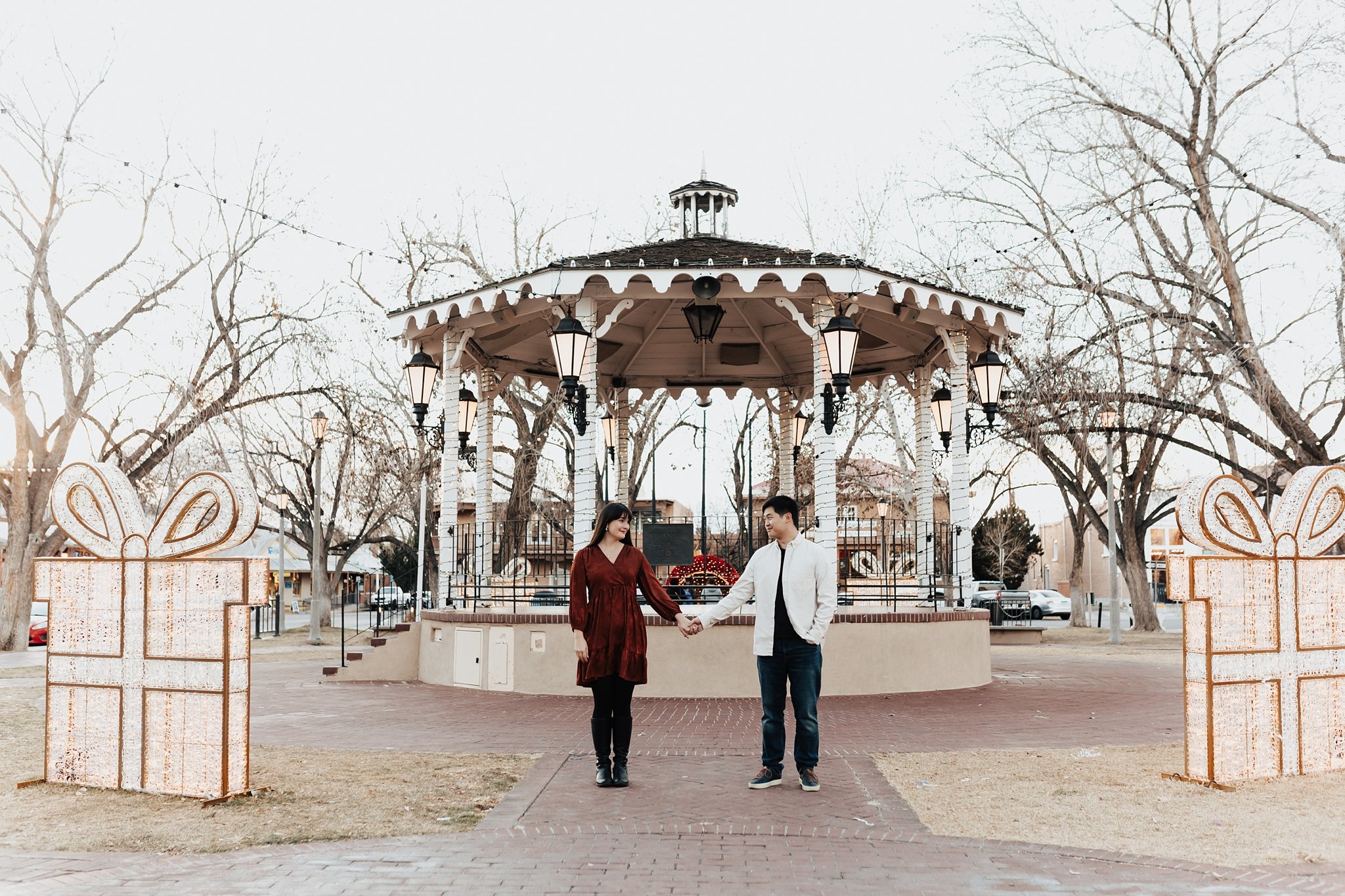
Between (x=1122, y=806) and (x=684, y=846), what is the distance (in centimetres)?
266

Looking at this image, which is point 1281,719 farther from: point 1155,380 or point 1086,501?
point 1086,501

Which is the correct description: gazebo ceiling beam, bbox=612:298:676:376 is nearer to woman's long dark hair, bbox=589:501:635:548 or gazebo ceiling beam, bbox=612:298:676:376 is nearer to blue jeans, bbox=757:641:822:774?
woman's long dark hair, bbox=589:501:635:548

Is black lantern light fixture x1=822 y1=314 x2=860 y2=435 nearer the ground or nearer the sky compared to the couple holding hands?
nearer the sky

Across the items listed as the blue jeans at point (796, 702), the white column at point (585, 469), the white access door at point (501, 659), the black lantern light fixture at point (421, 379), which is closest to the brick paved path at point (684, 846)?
the blue jeans at point (796, 702)

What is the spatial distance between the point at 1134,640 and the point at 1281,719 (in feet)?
65.5

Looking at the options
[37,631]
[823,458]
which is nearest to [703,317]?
[823,458]

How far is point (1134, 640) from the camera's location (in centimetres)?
2569

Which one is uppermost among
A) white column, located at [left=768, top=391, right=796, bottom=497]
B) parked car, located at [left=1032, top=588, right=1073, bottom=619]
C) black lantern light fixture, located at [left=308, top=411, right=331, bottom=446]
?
black lantern light fixture, located at [left=308, top=411, right=331, bottom=446]

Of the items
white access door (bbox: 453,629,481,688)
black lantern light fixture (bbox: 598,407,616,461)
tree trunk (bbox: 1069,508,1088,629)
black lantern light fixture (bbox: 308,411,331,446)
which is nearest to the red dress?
white access door (bbox: 453,629,481,688)

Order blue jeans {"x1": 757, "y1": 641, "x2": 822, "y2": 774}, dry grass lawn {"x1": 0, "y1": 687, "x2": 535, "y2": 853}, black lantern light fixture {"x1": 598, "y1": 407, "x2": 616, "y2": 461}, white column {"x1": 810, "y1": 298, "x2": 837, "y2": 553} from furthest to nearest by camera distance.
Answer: black lantern light fixture {"x1": 598, "y1": 407, "x2": 616, "y2": 461}, white column {"x1": 810, "y1": 298, "x2": 837, "y2": 553}, blue jeans {"x1": 757, "y1": 641, "x2": 822, "y2": 774}, dry grass lawn {"x1": 0, "y1": 687, "x2": 535, "y2": 853}

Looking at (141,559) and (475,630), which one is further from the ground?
(141,559)

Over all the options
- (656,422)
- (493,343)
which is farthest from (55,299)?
(656,422)

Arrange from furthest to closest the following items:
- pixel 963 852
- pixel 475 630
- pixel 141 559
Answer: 1. pixel 475 630
2. pixel 141 559
3. pixel 963 852

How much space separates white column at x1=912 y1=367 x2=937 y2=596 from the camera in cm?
1513
